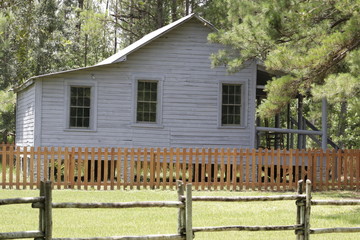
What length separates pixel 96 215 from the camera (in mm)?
15109

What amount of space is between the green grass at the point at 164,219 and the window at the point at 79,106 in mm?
6578

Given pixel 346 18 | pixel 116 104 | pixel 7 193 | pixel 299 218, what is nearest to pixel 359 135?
pixel 116 104

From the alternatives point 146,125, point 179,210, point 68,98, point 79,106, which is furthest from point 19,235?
point 79,106

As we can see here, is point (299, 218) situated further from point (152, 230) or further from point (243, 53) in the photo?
point (243, 53)

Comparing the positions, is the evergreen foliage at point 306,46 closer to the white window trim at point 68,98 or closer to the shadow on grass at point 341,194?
the shadow on grass at point 341,194

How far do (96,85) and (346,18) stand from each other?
33.7 feet

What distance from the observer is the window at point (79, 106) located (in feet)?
84.5

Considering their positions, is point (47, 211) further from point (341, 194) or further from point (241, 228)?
point (341, 194)

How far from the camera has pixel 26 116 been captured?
96.2 ft

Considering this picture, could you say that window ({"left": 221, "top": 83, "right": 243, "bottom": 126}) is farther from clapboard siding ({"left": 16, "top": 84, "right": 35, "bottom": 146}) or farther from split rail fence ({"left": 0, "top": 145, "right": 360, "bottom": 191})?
clapboard siding ({"left": 16, "top": 84, "right": 35, "bottom": 146})

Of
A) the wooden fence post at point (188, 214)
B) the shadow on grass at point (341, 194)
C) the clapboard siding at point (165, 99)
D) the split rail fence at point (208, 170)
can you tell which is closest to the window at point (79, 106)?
the clapboard siding at point (165, 99)

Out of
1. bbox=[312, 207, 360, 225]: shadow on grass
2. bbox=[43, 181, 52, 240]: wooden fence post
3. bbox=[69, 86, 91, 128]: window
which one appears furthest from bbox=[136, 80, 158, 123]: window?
bbox=[43, 181, 52, 240]: wooden fence post

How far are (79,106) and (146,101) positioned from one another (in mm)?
2531

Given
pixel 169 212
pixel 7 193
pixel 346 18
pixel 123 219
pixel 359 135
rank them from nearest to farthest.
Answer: pixel 123 219, pixel 169 212, pixel 346 18, pixel 7 193, pixel 359 135
